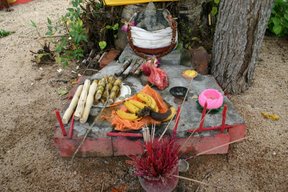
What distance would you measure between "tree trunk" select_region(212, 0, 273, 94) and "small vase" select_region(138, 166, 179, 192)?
1946mm

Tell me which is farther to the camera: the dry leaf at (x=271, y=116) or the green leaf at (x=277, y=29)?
the green leaf at (x=277, y=29)

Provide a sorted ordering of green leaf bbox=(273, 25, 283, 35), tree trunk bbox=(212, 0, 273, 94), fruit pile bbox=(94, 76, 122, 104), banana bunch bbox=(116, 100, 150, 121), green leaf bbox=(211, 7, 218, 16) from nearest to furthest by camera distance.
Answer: banana bunch bbox=(116, 100, 150, 121)
fruit pile bbox=(94, 76, 122, 104)
tree trunk bbox=(212, 0, 273, 94)
green leaf bbox=(211, 7, 218, 16)
green leaf bbox=(273, 25, 283, 35)

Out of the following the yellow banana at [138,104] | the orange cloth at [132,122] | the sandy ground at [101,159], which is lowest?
the sandy ground at [101,159]

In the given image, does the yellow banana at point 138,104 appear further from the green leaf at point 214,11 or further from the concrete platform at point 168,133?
the green leaf at point 214,11

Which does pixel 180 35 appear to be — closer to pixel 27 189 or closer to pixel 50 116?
pixel 50 116

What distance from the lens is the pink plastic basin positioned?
3414 millimetres

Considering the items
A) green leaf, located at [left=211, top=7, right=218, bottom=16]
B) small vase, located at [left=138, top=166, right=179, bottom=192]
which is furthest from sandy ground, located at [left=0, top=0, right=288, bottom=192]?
green leaf, located at [left=211, top=7, right=218, bottom=16]

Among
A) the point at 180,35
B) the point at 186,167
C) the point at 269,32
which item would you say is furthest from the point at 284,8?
the point at 186,167

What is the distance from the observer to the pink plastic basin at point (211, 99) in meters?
3.41

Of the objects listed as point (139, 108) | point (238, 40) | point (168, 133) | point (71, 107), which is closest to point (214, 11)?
point (238, 40)

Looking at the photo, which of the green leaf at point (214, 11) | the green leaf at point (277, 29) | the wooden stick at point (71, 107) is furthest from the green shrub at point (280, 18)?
the wooden stick at point (71, 107)

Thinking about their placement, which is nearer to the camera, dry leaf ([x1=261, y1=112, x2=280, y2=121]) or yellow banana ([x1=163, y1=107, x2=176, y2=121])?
yellow banana ([x1=163, y1=107, x2=176, y2=121])

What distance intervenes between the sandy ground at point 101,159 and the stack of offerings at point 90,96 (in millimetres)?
524

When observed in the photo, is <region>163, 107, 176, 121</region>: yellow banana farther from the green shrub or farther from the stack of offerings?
the green shrub
